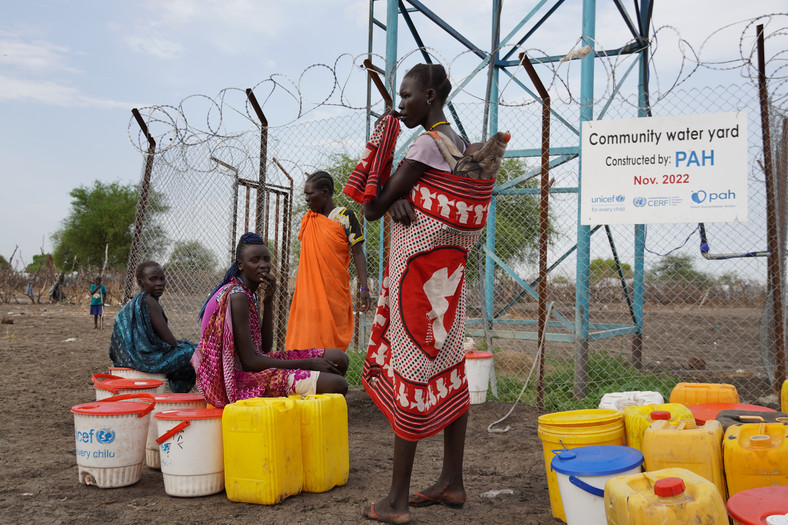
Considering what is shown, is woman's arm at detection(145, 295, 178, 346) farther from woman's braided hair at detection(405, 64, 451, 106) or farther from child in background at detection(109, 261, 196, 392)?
woman's braided hair at detection(405, 64, 451, 106)

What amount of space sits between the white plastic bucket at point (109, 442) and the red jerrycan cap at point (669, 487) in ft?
8.00

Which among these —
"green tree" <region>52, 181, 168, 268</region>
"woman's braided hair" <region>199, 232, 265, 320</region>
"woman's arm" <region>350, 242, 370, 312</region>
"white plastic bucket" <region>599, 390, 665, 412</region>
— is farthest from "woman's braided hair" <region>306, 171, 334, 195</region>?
"green tree" <region>52, 181, 168, 268</region>

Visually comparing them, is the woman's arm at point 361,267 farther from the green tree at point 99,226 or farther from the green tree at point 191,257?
the green tree at point 99,226

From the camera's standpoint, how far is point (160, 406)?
342 centimetres

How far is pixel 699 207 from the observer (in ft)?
15.2

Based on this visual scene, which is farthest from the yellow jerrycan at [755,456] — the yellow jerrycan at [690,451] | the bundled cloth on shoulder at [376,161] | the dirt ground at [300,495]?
the bundled cloth on shoulder at [376,161]

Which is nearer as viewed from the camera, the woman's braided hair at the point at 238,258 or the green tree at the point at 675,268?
the woman's braided hair at the point at 238,258

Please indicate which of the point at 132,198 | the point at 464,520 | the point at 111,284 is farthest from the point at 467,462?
the point at 132,198

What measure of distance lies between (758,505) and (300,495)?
2026 mm

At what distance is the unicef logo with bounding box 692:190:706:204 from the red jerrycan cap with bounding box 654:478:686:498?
338cm

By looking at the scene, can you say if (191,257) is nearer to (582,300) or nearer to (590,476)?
(582,300)

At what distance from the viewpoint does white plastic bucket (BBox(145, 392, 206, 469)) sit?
11.1 ft

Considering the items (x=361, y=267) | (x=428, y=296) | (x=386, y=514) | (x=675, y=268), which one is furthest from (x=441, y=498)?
(x=675, y=268)

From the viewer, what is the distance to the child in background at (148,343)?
460cm
